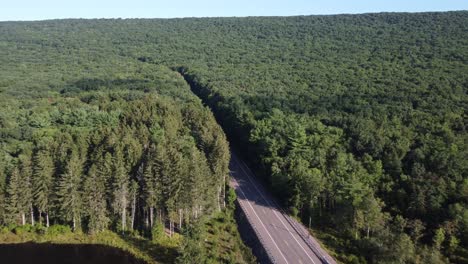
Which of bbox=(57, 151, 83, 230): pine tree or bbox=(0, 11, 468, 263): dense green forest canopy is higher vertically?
bbox=(0, 11, 468, 263): dense green forest canopy

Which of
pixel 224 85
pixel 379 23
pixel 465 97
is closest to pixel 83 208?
pixel 224 85

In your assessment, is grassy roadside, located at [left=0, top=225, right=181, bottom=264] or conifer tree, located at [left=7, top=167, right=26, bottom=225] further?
conifer tree, located at [left=7, top=167, right=26, bottom=225]

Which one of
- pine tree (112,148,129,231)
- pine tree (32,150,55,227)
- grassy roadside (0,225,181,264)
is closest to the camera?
grassy roadside (0,225,181,264)

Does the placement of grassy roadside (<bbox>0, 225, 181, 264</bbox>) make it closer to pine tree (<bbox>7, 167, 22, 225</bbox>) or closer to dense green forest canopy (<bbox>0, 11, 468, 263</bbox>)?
pine tree (<bbox>7, 167, 22, 225</bbox>)

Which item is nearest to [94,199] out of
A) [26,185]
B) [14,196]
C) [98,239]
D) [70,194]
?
[70,194]

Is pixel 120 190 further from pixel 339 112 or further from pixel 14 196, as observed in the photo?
pixel 339 112

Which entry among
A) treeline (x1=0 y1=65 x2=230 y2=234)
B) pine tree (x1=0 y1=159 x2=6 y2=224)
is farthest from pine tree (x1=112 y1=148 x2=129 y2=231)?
pine tree (x1=0 y1=159 x2=6 y2=224)

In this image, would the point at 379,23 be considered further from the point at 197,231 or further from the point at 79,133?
the point at 197,231
